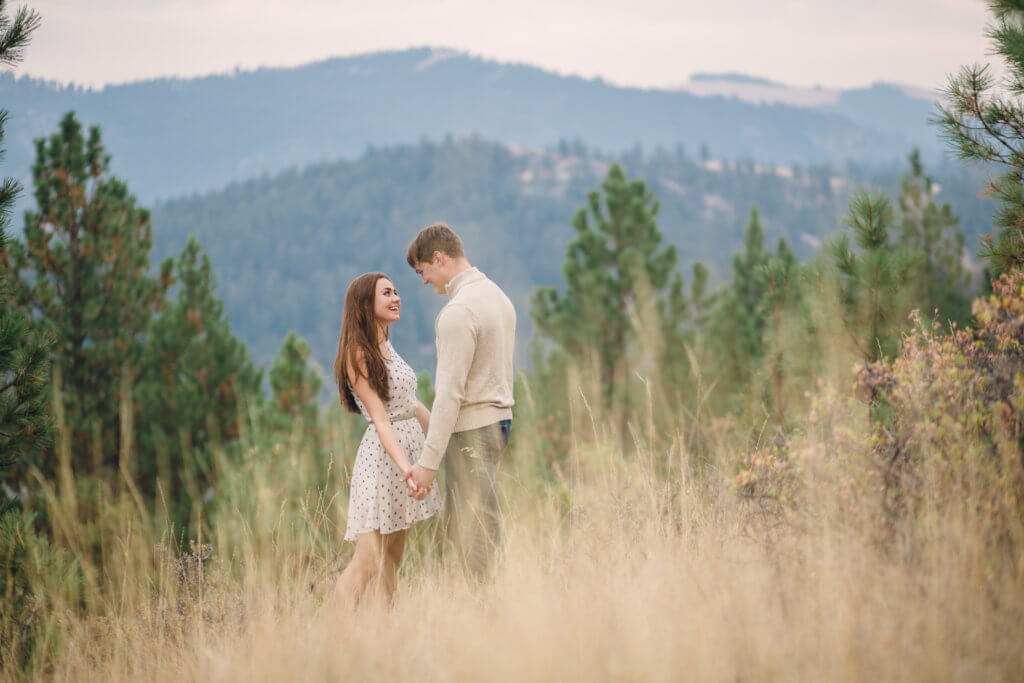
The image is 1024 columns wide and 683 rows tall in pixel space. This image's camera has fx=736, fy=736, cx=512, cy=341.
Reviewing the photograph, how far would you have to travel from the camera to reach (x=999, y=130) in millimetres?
3742

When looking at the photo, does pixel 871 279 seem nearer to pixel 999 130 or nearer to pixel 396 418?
pixel 999 130

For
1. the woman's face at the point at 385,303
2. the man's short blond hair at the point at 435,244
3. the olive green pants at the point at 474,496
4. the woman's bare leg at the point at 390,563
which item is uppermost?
the man's short blond hair at the point at 435,244

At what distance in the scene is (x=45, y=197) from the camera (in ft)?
30.2

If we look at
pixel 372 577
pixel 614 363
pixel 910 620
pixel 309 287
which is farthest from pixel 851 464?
pixel 309 287

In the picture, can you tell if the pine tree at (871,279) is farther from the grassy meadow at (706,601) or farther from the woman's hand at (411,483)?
the woman's hand at (411,483)

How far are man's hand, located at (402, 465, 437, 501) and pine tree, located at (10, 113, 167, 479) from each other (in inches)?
287

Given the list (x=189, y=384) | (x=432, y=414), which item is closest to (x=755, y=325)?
(x=189, y=384)

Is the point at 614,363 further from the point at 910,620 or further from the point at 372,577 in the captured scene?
the point at 910,620

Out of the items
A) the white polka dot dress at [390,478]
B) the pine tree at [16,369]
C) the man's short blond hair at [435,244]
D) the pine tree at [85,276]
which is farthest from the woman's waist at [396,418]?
the pine tree at [85,276]

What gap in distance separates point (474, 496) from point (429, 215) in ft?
458

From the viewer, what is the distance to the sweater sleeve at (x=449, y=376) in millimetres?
3266

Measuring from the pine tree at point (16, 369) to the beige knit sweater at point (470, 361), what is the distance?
2.17 meters

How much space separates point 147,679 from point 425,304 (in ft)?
311

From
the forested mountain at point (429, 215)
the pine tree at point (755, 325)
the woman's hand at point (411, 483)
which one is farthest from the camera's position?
the forested mountain at point (429, 215)
